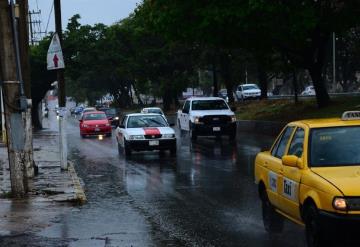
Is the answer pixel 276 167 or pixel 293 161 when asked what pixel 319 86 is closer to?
pixel 276 167

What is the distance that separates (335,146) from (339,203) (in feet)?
4.47

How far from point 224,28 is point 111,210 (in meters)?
18.0

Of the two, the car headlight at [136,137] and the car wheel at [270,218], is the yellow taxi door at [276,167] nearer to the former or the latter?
the car wheel at [270,218]

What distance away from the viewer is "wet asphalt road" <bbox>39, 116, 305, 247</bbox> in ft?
27.9

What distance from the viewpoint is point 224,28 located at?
27953 mm

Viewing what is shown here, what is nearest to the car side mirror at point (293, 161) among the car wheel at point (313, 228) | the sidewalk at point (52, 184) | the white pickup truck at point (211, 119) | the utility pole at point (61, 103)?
the car wheel at point (313, 228)

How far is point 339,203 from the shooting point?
6.39 m

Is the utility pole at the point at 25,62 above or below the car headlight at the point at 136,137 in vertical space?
above

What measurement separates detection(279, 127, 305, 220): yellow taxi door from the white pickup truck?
20.0 meters

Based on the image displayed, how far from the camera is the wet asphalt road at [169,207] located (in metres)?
8.51

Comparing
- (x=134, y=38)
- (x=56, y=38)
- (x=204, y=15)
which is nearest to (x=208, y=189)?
(x=56, y=38)

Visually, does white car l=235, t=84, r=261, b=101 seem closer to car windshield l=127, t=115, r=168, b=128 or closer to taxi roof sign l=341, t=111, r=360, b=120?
car windshield l=127, t=115, r=168, b=128

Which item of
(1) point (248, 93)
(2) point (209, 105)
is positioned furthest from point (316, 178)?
(1) point (248, 93)

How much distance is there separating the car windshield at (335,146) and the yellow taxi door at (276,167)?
704 mm
